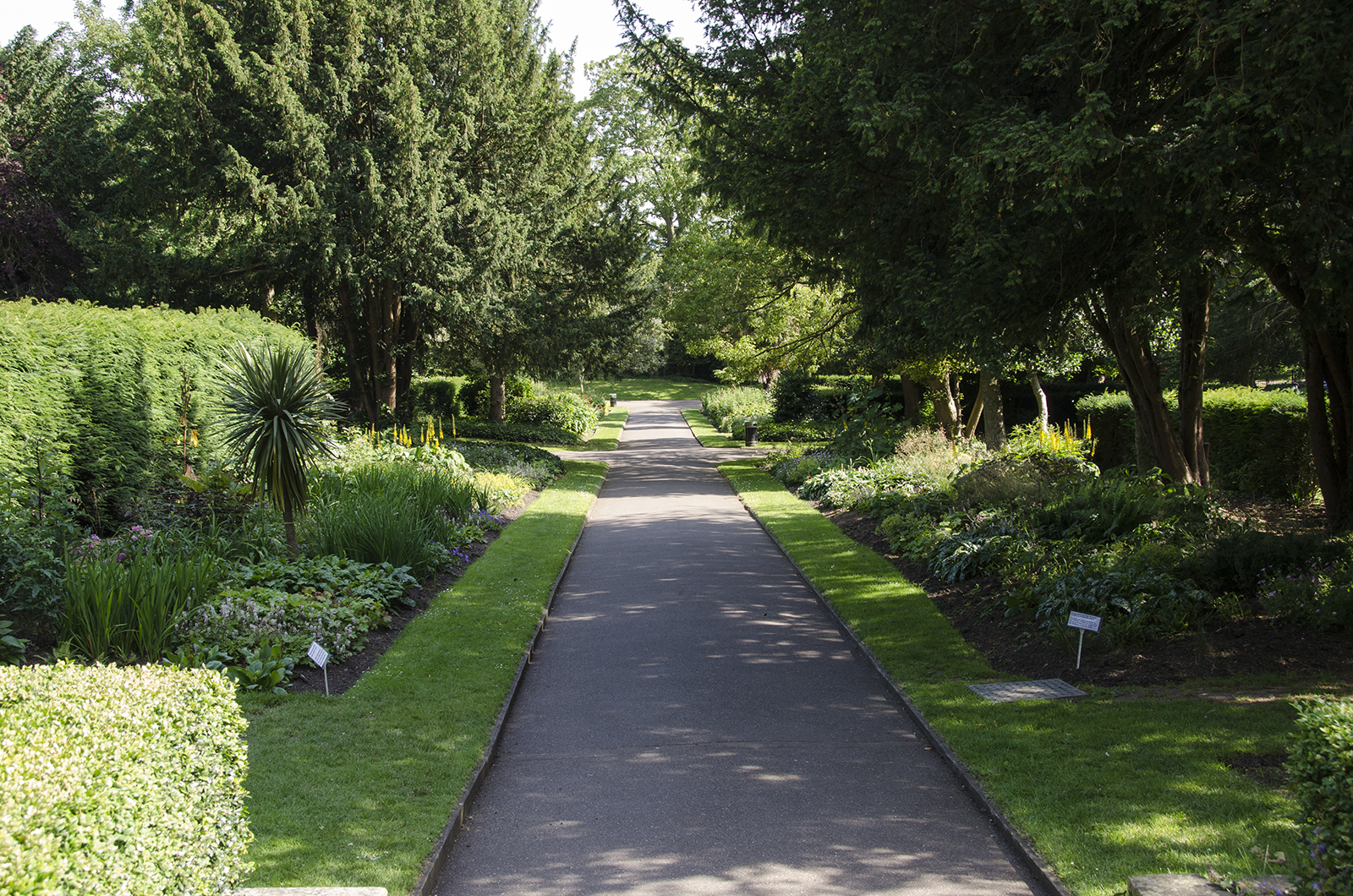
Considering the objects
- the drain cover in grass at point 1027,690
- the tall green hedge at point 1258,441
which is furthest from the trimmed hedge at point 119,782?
the tall green hedge at point 1258,441

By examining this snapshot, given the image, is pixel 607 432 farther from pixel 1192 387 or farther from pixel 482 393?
pixel 1192 387

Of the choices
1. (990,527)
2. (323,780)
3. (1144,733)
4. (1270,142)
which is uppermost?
(1270,142)

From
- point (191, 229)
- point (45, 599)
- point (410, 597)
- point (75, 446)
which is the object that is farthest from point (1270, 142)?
point (191, 229)

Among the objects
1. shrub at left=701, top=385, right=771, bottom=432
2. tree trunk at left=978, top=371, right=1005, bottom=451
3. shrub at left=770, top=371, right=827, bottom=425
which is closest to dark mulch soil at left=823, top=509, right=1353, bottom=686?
tree trunk at left=978, top=371, right=1005, bottom=451

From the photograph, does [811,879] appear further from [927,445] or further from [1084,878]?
[927,445]

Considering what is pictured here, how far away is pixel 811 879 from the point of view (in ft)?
14.4

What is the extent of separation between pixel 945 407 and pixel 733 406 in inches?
712

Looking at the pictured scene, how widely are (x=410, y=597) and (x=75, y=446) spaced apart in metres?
3.64

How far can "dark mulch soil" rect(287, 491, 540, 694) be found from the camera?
22.8 feet

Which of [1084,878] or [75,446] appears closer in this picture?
[1084,878]

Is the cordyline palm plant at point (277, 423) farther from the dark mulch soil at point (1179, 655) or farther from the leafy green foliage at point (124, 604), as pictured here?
the dark mulch soil at point (1179, 655)

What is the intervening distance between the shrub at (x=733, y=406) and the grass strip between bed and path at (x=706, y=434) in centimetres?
40

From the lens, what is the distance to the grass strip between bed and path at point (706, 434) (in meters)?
31.0

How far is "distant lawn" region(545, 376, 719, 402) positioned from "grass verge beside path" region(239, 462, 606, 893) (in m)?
Result: 53.6
